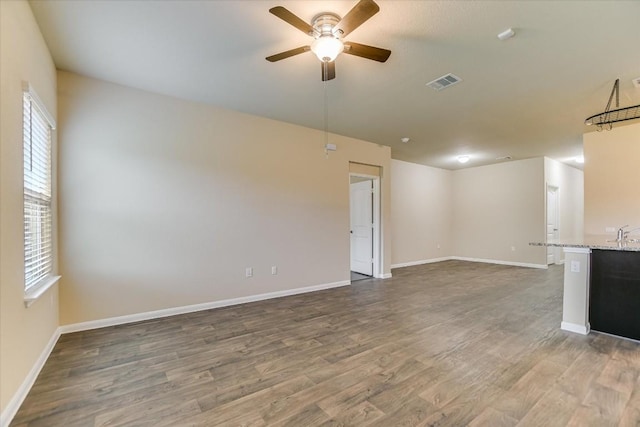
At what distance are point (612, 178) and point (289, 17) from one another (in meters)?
5.77

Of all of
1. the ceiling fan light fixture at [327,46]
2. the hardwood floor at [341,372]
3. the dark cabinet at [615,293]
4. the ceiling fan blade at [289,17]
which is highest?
Result: the ceiling fan blade at [289,17]

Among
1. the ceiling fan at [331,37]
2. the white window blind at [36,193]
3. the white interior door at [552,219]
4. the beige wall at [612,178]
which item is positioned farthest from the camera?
the white interior door at [552,219]

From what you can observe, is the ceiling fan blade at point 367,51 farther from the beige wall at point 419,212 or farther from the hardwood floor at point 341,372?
the beige wall at point 419,212

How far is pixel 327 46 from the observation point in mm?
2145

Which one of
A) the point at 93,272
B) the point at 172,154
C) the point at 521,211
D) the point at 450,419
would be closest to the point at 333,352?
the point at 450,419

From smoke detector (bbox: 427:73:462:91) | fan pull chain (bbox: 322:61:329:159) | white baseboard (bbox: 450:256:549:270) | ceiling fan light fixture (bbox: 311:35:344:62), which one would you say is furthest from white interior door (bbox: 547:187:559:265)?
ceiling fan light fixture (bbox: 311:35:344:62)

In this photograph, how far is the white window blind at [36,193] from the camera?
2260mm

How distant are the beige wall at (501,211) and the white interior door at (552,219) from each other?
1.47 feet

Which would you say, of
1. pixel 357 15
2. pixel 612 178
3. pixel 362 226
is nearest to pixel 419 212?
pixel 362 226

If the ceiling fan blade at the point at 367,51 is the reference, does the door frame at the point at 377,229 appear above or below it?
below

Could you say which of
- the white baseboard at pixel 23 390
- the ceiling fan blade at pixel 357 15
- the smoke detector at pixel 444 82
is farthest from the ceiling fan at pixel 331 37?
the white baseboard at pixel 23 390

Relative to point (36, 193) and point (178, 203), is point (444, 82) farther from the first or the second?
point (36, 193)

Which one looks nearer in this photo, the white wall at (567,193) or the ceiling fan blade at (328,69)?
the ceiling fan blade at (328,69)

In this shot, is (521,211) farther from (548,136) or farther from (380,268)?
(380,268)
